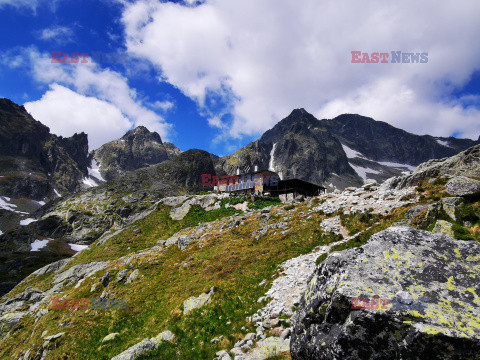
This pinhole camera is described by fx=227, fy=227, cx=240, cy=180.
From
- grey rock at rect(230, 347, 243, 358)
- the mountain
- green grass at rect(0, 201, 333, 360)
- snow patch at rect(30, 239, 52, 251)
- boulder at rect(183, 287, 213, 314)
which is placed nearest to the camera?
grey rock at rect(230, 347, 243, 358)

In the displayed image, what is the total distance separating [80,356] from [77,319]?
22.5ft

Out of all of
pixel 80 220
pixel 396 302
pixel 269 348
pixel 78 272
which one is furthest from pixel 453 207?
pixel 80 220

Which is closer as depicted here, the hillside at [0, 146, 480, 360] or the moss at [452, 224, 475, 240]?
the hillside at [0, 146, 480, 360]

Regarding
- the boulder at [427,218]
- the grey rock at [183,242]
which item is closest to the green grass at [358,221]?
the boulder at [427,218]

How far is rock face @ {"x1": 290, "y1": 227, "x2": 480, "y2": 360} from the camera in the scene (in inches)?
223

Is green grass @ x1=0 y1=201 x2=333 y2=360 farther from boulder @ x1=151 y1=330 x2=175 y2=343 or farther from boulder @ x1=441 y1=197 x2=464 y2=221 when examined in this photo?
boulder @ x1=441 y1=197 x2=464 y2=221

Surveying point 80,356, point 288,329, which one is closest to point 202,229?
point 80,356

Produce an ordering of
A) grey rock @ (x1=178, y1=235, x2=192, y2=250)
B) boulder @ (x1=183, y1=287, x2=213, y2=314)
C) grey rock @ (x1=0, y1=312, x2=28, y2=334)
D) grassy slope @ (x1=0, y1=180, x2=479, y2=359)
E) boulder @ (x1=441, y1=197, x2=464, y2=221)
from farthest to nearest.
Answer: grey rock @ (x1=178, y1=235, x2=192, y2=250), grey rock @ (x1=0, y1=312, x2=28, y2=334), boulder @ (x1=183, y1=287, x2=213, y2=314), grassy slope @ (x1=0, y1=180, x2=479, y2=359), boulder @ (x1=441, y1=197, x2=464, y2=221)

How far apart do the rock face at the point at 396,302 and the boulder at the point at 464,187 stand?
925 centimetres

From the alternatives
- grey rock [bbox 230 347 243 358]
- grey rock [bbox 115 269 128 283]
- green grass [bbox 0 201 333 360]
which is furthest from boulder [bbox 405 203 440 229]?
grey rock [bbox 115 269 128 283]

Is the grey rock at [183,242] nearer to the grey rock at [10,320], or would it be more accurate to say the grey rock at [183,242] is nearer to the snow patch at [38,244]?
the grey rock at [10,320]

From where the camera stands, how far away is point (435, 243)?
25.9 feet

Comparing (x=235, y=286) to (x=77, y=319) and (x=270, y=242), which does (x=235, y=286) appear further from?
(x=77, y=319)

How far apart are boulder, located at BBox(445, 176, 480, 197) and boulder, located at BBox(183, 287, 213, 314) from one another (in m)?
18.2
